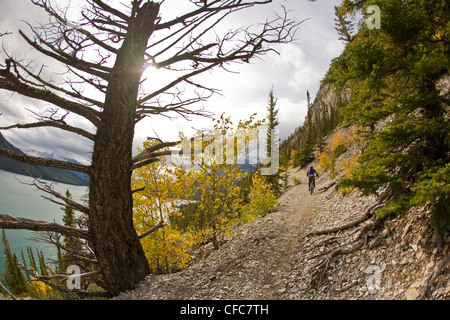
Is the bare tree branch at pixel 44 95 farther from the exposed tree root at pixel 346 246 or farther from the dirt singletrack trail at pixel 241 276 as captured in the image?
the exposed tree root at pixel 346 246

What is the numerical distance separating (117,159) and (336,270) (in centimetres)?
492

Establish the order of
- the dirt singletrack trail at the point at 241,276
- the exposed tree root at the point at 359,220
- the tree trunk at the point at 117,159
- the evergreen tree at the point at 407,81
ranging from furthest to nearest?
1. the exposed tree root at the point at 359,220
2. the dirt singletrack trail at the point at 241,276
3. the tree trunk at the point at 117,159
4. the evergreen tree at the point at 407,81

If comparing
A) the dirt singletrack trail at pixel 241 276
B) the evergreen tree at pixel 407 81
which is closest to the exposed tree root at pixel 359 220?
the dirt singletrack trail at pixel 241 276

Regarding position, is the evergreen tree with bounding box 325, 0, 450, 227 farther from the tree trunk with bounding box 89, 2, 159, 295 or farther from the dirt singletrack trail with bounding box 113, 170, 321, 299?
the tree trunk with bounding box 89, 2, 159, 295

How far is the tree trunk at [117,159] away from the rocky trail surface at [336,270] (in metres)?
1.01

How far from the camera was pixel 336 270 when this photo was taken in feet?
14.6

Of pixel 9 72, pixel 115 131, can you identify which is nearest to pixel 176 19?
pixel 115 131

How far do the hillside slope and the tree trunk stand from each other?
1.01m

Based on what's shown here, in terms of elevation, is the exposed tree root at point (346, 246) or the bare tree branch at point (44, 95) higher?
the bare tree branch at point (44, 95)

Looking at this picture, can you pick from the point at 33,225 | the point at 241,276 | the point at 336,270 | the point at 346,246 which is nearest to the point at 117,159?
the point at 33,225

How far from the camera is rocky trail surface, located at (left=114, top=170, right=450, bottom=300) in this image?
3.29 m

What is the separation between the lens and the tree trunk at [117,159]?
12.6ft

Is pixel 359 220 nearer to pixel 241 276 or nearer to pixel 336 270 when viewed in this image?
pixel 336 270
